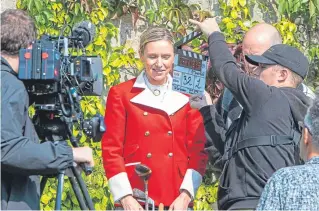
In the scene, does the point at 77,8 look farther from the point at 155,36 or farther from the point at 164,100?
the point at 164,100

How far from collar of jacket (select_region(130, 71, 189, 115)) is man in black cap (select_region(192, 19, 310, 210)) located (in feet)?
1.78

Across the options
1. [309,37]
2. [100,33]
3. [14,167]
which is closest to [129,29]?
[100,33]

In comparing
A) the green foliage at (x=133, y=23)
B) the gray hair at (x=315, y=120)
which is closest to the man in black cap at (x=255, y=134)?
the gray hair at (x=315, y=120)

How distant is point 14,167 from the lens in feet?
13.5

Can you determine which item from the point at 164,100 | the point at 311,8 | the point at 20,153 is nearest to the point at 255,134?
the point at 164,100

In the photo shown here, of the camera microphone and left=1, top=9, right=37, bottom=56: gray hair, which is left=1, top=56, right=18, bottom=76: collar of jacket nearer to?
left=1, top=9, right=37, bottom=56: gray hair

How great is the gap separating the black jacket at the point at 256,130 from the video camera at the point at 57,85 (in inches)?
30.3

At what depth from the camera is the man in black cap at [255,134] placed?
4.66 m

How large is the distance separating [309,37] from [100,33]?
1.83 metres

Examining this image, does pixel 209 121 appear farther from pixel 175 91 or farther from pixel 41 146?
pixel 41 146

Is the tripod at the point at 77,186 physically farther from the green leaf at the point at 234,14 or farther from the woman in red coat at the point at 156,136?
the green leaf at the point at 234,14

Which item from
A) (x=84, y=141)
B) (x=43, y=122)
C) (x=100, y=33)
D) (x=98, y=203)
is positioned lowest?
(x=98, y=203)

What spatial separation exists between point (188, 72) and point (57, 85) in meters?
1.03

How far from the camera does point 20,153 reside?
407 centimetres
